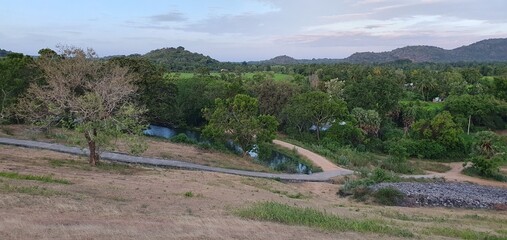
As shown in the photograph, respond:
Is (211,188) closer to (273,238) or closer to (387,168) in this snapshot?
(273,238)

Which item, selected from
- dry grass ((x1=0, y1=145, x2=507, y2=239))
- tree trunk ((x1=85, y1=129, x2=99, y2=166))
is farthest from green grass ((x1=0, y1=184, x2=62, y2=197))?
tree trunk ((x1=85, y1=129, x2=99, y2=166))

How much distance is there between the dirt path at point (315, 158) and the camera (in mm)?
40562

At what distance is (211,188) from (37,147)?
54.5 ft

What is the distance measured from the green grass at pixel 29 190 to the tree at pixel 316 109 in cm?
3878

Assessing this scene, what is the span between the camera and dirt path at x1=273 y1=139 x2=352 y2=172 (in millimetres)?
40562

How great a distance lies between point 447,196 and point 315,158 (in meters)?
16.4

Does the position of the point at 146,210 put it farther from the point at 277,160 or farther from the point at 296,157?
the point at 277,160

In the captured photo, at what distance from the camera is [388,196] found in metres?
28.5

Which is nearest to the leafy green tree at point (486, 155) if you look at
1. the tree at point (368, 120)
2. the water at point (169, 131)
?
the tree at point (368, 120)

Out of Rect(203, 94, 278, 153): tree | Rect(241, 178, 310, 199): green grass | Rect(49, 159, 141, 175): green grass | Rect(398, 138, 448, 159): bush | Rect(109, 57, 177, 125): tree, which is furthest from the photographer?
Rect(109, 57, 177, 125): tree

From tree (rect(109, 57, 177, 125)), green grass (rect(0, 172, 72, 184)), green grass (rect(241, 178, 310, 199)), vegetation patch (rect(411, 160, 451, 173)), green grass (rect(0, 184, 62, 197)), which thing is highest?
tree (rect(109, 57, 177, 125))

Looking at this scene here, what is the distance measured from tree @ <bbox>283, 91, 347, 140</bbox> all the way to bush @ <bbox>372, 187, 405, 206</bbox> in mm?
24475

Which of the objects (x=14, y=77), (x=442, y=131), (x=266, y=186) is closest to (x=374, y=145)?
(x=442, y=131)

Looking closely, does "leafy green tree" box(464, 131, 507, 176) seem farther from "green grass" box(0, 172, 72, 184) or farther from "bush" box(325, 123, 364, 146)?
"green grass" box(0, 172, 72, 184)
